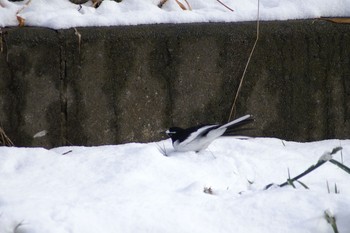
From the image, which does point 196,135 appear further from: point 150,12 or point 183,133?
point 150,12

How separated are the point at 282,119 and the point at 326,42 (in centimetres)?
50

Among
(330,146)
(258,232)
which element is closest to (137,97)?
(330,146)

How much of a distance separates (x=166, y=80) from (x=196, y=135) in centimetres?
44

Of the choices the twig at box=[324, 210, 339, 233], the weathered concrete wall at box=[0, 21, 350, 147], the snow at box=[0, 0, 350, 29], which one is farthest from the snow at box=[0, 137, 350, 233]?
the snow at box=[0, 0, 350, 29]

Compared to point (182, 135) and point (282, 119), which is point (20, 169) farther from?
point (282, 119)

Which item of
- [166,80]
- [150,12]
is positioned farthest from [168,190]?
[150,12]

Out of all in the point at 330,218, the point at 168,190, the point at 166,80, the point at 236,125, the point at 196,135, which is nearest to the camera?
the point at 330,218

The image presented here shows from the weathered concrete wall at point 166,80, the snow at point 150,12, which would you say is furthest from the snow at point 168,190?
the snow at point 150,12

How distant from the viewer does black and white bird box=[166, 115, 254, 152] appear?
4.09 m

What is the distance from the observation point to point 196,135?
4113mm

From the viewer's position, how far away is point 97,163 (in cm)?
368

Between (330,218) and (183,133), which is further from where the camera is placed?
(183,133)

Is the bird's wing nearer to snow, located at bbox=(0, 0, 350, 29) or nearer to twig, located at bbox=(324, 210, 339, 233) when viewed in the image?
snow, located at bbox=(0, 0, 350, 29)

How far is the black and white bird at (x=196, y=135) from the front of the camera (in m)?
4.09
